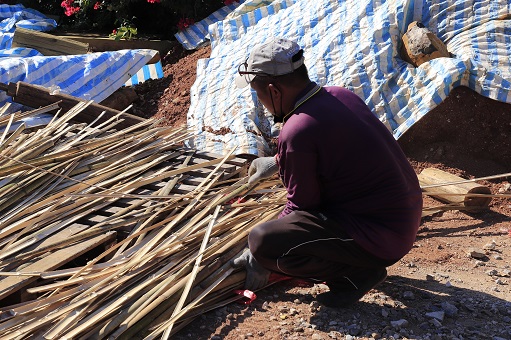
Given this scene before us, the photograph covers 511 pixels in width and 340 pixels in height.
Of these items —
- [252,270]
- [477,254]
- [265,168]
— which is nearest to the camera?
[252,270]

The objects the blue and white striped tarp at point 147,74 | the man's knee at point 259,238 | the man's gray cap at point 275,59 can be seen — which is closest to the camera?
the man's gray cap at point 275,59

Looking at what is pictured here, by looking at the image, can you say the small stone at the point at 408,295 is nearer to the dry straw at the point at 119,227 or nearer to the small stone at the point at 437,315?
the small stone at the point at 437,315

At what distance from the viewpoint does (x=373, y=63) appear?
5.77 metres

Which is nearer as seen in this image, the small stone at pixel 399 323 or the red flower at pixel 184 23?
the small stone at pixel 399 323

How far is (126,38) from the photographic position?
833 cm

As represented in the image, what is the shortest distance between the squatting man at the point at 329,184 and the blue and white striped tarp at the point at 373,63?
1.99m

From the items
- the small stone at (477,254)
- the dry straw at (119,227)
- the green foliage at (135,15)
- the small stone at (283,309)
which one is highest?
the green foliage at (135,15)

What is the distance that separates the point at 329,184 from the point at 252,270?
64 cm

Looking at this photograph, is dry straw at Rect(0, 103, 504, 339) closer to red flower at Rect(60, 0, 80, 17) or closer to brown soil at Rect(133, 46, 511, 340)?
brown soil at Rect(133, 46, 511, 340)

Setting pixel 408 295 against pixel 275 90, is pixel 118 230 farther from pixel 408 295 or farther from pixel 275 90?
pixel 408 295

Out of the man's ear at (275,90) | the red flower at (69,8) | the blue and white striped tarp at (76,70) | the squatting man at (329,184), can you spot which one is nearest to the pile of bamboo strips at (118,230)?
the squatting man at (329,184)

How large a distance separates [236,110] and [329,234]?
9.74ft

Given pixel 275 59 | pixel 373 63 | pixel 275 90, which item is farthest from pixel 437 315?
pixel 373 63

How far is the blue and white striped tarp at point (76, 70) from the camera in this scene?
6371 millimetres
